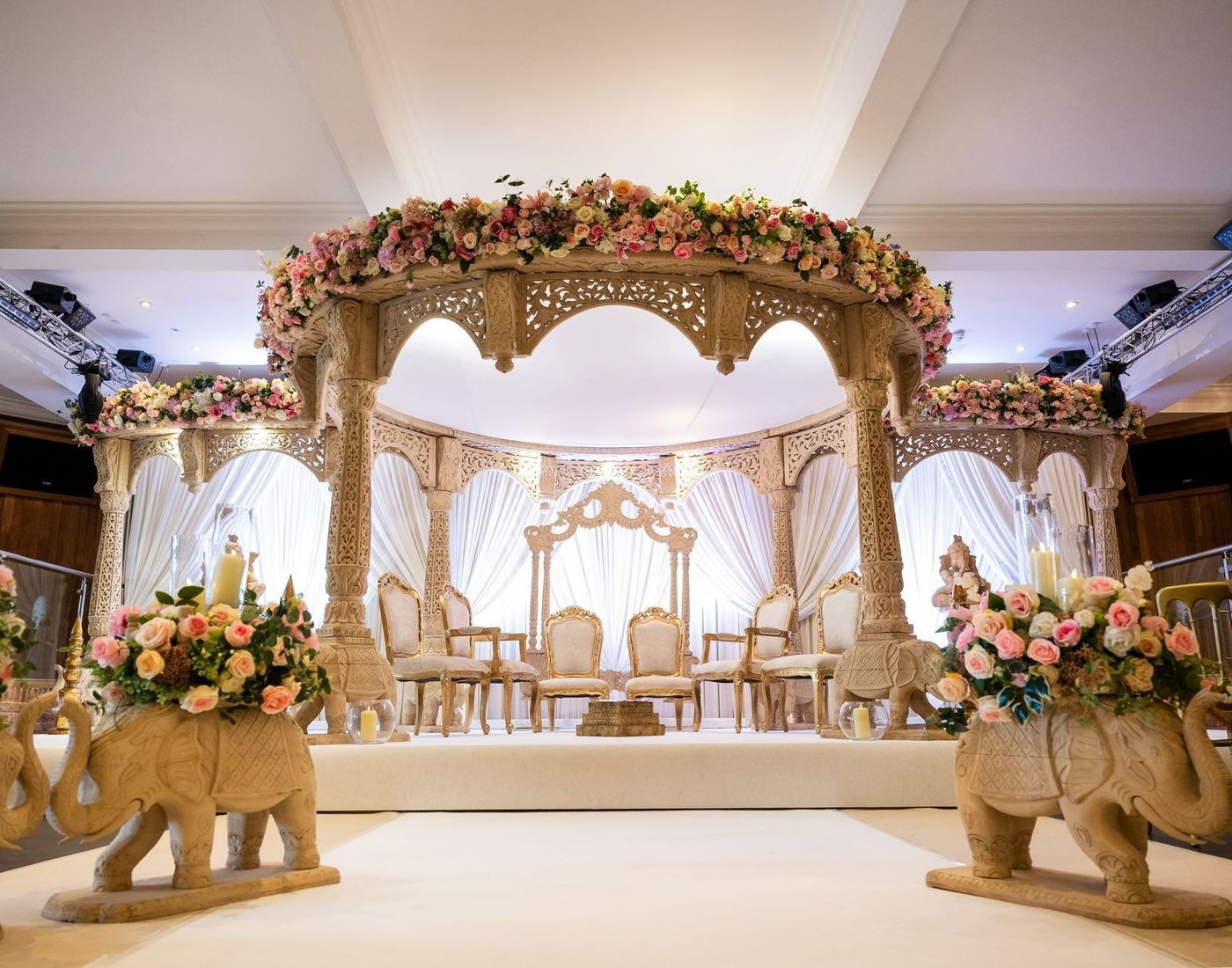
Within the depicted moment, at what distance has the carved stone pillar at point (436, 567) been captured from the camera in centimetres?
946

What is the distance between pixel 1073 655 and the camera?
2117mm

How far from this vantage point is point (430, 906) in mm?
2143

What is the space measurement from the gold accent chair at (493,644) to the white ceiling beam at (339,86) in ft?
11.6

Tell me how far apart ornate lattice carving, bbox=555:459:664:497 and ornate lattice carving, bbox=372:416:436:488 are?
4.89 feet

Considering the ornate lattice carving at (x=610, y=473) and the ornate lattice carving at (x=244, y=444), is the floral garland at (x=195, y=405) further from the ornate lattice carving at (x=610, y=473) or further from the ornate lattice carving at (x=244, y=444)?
the ornate lattice carving at (x=610, y=473)

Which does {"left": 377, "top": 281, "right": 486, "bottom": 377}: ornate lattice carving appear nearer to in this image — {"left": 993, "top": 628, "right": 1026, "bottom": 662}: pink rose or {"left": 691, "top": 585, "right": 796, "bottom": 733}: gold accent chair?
{"left": 993, "top": 628, "right": 1026, "bottom": 662}: pink rose

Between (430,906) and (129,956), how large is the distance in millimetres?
646

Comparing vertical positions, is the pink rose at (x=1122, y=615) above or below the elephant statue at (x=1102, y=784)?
above

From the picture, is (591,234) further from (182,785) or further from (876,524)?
(182,785)

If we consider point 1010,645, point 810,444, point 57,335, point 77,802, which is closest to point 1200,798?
point 1010,645

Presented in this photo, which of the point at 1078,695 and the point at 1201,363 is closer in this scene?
the point at 1078,695

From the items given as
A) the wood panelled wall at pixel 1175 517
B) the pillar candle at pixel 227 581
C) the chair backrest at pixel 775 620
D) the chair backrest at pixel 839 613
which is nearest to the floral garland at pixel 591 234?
the pillar candle at pixel 227 581

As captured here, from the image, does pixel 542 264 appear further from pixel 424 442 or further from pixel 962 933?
pixel 424 442

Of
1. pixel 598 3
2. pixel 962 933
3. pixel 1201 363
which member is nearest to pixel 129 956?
pixel 962 933
